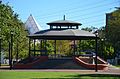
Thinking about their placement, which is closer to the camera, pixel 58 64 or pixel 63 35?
pixel 58 64

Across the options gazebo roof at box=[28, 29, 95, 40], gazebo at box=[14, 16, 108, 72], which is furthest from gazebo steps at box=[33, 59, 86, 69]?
gazebo roof at box=[28, 29, 95, 40]

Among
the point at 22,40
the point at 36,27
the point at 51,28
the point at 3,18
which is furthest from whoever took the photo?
the point at 36,27

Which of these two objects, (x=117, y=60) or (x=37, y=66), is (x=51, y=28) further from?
(x=117, y=60)

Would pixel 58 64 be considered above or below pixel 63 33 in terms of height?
below

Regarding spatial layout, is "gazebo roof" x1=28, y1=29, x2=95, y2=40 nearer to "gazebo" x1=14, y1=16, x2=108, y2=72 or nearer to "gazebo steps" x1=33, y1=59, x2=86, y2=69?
"gazebo" x1=14, y1=16, x2=108, y2=72

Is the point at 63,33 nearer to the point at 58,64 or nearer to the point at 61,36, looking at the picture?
the point at 61,36

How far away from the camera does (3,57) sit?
248 ft

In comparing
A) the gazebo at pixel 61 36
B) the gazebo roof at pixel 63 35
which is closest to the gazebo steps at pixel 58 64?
the gazebo at pixel 61 36

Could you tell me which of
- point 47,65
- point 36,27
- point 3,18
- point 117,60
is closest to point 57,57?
point 47,65

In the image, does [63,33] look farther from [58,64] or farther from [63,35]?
[58,64]

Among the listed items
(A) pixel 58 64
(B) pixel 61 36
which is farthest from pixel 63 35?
(A) pixel 58 64

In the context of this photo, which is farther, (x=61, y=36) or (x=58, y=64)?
(x=61, y=36)

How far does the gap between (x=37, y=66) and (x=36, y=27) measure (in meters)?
82.2

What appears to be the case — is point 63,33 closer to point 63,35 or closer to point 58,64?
point 63,35
